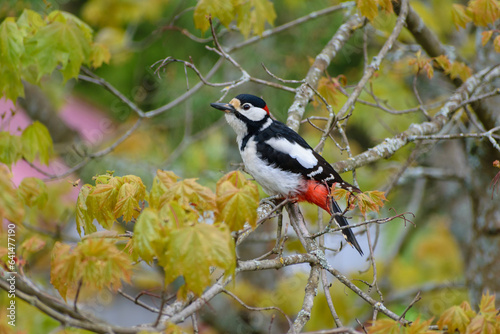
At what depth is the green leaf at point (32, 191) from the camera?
9.37 ft

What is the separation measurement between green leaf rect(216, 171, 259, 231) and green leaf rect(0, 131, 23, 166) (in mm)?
1855

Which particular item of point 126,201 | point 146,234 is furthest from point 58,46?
point 146,234

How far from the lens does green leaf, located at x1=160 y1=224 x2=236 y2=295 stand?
1500 mm

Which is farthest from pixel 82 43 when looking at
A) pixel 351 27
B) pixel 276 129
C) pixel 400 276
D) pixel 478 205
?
pixel 400 276

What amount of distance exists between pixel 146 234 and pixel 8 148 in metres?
1.89

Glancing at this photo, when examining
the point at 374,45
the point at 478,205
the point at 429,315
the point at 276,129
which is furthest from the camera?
the point at 374,45

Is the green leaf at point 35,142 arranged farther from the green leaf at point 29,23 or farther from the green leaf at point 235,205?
the green leaf at point 235,205

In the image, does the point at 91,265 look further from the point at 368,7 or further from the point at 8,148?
the point at 368,7

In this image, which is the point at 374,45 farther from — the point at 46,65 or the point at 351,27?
the point at 46,65

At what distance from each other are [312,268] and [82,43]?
5.96ft

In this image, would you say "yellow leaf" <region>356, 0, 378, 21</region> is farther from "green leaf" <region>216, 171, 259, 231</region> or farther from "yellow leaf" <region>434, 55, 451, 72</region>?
"green leaf" <region>216, 171, 259, 231</region>

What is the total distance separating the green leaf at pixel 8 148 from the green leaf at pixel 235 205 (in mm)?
1855

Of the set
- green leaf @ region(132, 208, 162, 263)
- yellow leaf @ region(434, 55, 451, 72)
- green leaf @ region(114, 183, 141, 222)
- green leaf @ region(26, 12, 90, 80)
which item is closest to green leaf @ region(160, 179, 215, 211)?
green leaf @ region(132, 208, 162, 263)

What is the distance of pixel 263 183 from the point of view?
9.75 ft
